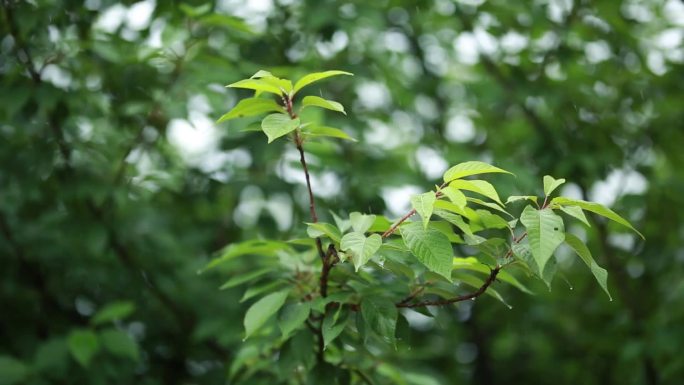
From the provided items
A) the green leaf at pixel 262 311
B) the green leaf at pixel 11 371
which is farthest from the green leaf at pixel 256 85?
the green leaf at pixel 11 371

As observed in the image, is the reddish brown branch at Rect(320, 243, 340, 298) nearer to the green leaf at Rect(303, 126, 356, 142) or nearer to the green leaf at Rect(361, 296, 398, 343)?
the green leaf at Rect(361, 296, 398, 343)

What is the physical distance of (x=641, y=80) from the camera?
3.83 m

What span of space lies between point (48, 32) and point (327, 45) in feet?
4.28

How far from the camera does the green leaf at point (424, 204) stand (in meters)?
1.44

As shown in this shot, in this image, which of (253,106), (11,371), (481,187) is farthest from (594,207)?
(11,371)

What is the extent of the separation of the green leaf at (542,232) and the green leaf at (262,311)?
28.2 inches

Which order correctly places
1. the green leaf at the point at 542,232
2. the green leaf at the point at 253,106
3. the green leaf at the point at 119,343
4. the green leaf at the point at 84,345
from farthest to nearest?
the green leaf at the point at 119,343 < the green leaf at the point at 84,345 < the green leaf at the point at 253,106 < the green leaf at the point at 542,232

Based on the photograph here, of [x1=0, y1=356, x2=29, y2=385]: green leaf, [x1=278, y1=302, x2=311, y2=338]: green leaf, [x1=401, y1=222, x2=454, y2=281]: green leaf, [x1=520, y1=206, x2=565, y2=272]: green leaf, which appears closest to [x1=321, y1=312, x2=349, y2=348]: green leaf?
[x1=278, y1=302, x2=311, y2=338]: green leaf

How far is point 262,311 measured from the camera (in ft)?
6.06

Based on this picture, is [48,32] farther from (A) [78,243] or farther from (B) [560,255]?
(B) [560,255]

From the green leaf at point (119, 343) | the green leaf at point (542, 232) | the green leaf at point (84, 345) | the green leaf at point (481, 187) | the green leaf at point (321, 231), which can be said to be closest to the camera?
the green leaf at point (542, 232)

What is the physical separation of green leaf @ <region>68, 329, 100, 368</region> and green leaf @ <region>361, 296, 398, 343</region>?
1.41 m

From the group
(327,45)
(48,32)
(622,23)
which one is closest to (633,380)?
(622,23)

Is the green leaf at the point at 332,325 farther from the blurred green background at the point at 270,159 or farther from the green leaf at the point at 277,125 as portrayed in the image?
the blurred green background at the point at 270,159
